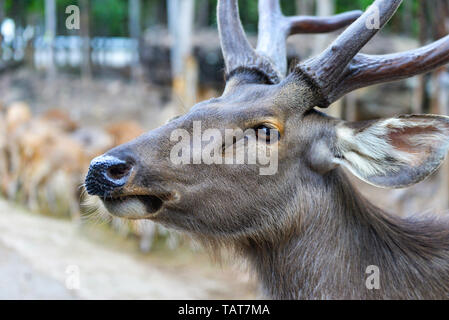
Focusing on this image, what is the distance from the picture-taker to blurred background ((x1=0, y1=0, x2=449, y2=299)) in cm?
792

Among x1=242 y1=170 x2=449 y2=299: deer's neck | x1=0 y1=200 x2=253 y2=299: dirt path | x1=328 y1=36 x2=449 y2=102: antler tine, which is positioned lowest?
x1=0 y1=200 x2=253 y2=299: dirt path

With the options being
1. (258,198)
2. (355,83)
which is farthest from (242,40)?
(258,198)

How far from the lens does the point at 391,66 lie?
11.4 feet

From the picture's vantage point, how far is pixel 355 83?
11.8 ft

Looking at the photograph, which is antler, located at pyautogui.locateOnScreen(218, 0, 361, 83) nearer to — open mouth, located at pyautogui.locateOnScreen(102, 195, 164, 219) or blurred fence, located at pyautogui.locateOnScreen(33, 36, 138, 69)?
open mouth, located at pyautogui.locateOnScreen(102, 195, 164, 219)

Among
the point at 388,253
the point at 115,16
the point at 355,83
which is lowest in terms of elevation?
the point at 388,253

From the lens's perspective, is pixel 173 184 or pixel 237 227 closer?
pixel 173 184

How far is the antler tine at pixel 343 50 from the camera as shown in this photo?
3416mm

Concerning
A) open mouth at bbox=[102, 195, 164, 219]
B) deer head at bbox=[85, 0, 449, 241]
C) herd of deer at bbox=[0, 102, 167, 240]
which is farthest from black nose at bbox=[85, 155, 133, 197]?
herd of deer at bbox=[0, 102, 167, 240]

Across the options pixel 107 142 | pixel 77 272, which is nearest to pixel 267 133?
pixel 77 272

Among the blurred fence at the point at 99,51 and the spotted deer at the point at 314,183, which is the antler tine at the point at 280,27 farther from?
the blurred fence at the point at 99,51

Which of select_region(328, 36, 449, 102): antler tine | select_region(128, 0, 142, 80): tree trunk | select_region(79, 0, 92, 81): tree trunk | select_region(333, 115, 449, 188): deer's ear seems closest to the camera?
select_region(333, 115, 449, 188): deer's ear
